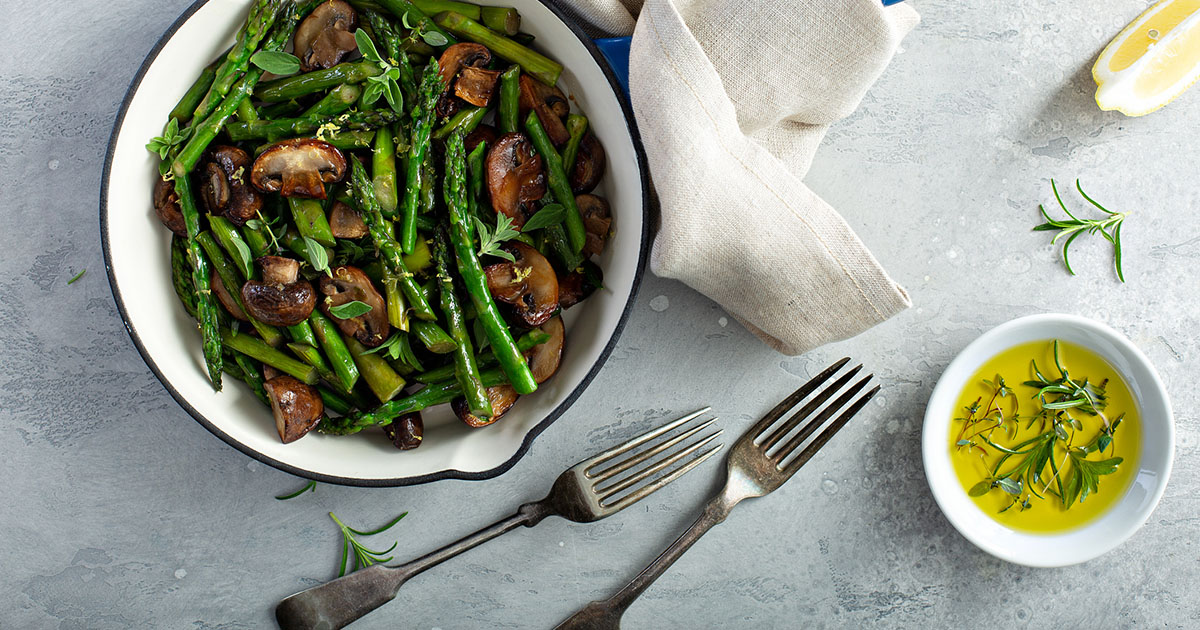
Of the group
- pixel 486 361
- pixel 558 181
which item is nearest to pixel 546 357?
pixel 486 361

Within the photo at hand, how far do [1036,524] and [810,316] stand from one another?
3.26 feet

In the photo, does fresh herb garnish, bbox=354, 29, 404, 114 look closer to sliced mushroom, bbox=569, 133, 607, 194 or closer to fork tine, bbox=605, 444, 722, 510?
sliced mushroom, bbox=569, 133, 607, 194

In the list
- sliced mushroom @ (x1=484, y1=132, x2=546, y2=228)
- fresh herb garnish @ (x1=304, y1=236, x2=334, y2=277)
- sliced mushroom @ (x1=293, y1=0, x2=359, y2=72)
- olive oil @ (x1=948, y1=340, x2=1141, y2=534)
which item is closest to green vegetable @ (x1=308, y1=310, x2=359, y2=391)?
fresh herb garnish @ (x1=304, y1=236, x2=334, y2=277)

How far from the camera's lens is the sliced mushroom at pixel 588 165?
1.89 m

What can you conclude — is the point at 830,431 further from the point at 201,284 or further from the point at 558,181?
the point at 201,284

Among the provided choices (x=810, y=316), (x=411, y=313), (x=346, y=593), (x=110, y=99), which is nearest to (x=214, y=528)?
(x=346, y=593)

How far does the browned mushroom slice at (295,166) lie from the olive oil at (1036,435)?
A: 5.83ft

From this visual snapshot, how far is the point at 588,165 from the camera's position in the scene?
1885 millimetres

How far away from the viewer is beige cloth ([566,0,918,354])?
1751mm

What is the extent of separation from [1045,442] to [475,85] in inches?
71.2

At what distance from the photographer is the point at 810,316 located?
1915 millimetres

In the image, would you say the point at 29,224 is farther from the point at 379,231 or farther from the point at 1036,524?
the point at 1036,524

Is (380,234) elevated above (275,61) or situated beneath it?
situated beneath

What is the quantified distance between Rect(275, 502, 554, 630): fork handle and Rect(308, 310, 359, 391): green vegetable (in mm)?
570
